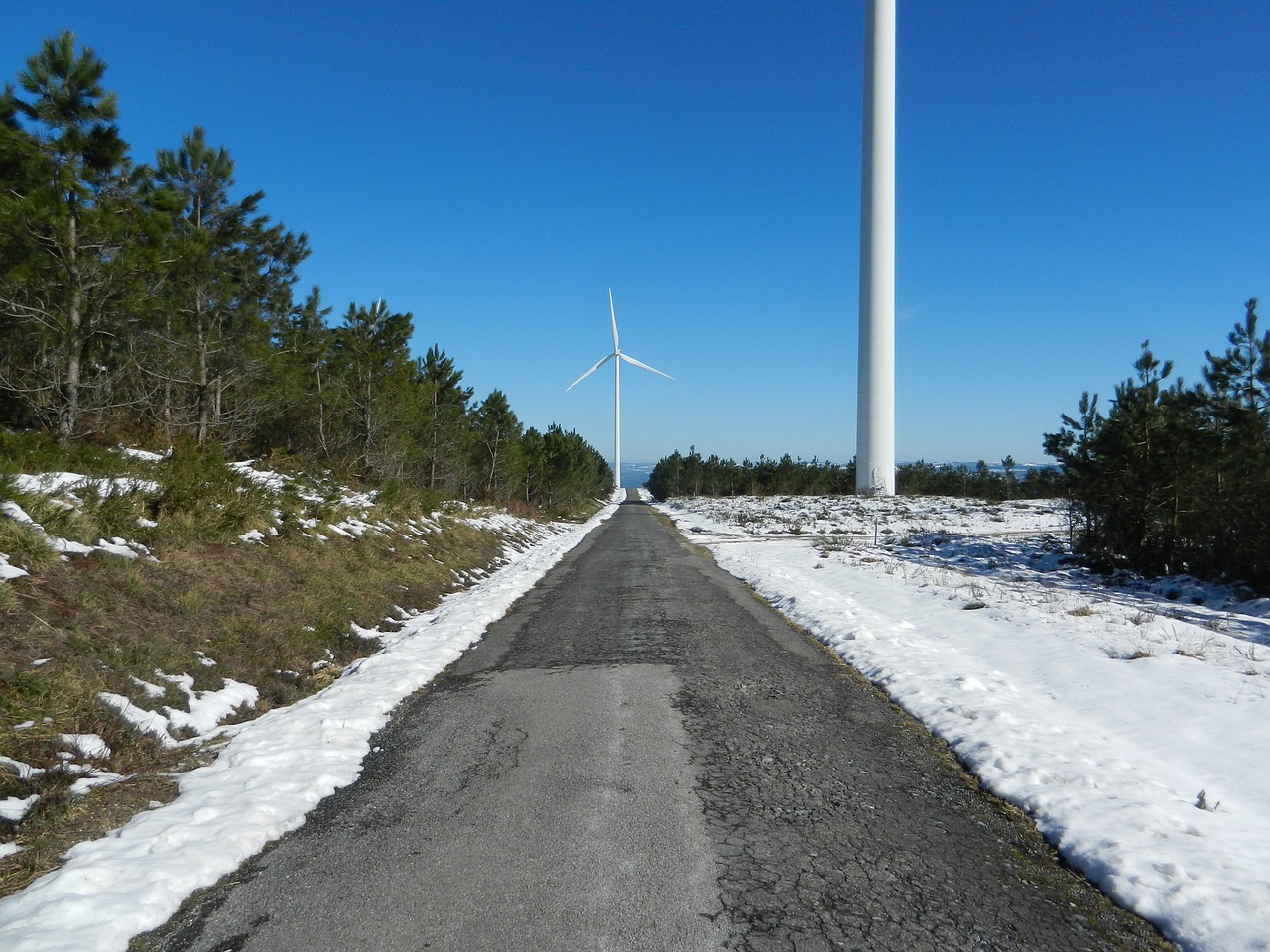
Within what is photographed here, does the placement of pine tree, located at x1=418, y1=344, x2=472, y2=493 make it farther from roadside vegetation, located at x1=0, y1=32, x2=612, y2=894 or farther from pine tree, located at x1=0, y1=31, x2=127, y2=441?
pine tree, located at x1=0, y1=31, x2=127, y2=441

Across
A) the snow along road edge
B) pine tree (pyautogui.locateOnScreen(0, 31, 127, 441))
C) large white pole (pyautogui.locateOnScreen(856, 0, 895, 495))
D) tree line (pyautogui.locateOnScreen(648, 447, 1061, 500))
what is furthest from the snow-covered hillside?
tree line (pyautogui.locateOnScreen(648, 447, 1061, 500))

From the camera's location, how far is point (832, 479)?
89500 millimetres

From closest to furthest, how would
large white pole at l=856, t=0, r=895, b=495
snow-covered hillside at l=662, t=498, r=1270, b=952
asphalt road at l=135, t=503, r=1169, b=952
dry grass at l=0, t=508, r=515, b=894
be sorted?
asphalt road at l=135, t=503, r=1169, b=952
snow-covered hillside at l=662, t=498, r=1270, b=952
dry grass at l=0, t=508, r=515, b=894
large white pole at l=856, t=0, r=895, b=495

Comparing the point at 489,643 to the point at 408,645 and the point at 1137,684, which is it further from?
the point at 1137,684

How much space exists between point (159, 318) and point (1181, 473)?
75.4 ft

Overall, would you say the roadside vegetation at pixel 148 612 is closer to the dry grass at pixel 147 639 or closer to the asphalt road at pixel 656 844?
the dry grass at pixel 147 639

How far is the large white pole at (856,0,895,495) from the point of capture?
47.7 m

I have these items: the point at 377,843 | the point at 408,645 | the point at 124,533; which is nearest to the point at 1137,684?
the point at 377,843

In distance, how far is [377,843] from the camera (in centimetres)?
374

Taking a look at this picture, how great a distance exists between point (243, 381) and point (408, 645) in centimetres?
1099

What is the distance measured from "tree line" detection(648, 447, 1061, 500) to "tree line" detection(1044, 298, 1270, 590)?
1659 inches

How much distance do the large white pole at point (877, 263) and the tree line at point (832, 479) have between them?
13565 millimetres

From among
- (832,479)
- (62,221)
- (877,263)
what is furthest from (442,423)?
(832,479)

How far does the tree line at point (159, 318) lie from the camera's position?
1030 centimetres
